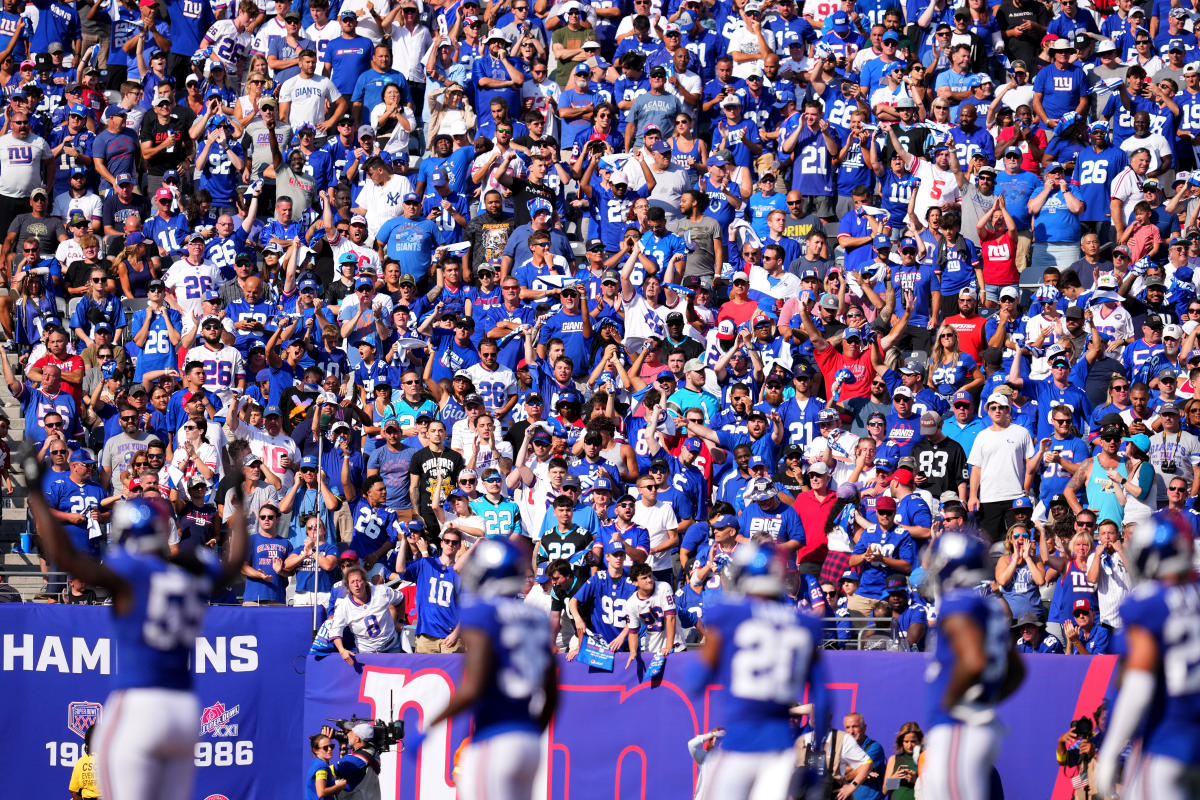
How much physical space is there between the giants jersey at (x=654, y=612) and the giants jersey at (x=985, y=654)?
534 centimetres

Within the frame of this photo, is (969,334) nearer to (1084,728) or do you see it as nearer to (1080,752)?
(1084,728)

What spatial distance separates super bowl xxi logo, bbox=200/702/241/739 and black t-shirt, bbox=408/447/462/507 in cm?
288

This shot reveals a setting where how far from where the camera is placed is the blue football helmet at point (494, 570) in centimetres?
890

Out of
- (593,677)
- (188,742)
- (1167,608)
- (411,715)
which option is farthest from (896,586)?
(188,742)

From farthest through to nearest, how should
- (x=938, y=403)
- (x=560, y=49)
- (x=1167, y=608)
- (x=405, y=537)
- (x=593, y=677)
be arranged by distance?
(x=560, y=49)
(x=938, y=403)
(x=405, y=537)
(x=593, y=677)
(x=1167, y=608)

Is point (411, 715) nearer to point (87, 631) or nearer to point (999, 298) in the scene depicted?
point (87, 631)

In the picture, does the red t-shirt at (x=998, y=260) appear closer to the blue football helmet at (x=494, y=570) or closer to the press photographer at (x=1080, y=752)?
the press photographer at (x=1080, y=752)

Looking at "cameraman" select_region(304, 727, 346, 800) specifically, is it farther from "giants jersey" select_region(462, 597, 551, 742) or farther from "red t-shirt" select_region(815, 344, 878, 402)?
"red t-shirt" select_region(815, 344, 878, 402)

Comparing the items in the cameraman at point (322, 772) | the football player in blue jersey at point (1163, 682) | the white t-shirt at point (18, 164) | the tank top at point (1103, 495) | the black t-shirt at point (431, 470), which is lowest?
the cameraman at point (322, 772)

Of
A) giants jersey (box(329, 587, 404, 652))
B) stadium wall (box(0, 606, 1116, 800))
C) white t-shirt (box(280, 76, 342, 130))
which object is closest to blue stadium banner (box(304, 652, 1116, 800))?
stadium wall (box(0, 606, 1116, 800))

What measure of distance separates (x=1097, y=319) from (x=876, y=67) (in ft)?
15.2

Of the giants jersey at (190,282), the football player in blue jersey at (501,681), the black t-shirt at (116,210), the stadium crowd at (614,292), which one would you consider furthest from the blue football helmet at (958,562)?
the black t-shirt at (116,210)

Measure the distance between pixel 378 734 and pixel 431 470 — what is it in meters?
3.25

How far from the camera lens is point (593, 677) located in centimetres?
1473
